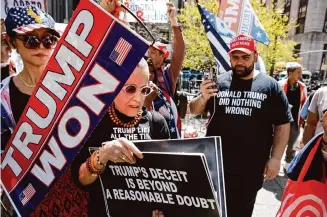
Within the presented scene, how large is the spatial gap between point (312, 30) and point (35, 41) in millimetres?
38280

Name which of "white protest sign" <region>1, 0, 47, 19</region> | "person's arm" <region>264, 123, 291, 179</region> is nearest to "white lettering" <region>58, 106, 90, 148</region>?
"person's arm" <region>264, 123, 291, 179</region>

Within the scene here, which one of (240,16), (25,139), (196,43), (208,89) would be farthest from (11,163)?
(196,43)

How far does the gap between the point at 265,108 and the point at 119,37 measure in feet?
6.12

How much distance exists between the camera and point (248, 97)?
2725 mm

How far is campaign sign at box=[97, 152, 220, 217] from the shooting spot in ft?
3.79

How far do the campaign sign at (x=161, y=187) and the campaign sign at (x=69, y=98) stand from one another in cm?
21

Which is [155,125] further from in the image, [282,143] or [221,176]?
[282,143]

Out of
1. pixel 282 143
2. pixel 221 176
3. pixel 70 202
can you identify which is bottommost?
pixel 282 143

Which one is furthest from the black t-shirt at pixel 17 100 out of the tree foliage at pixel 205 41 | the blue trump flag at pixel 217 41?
the tree foliage at pixel 205 41

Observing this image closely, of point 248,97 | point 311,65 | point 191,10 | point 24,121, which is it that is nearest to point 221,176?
point 24,121

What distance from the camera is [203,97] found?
2.74 metres

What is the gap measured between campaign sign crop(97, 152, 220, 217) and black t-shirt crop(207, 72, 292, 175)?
162 centimetres

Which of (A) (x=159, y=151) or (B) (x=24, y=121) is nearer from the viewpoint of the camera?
(A) (x=159, y=151)

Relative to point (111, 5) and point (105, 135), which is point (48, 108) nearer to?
point (105, 135)
